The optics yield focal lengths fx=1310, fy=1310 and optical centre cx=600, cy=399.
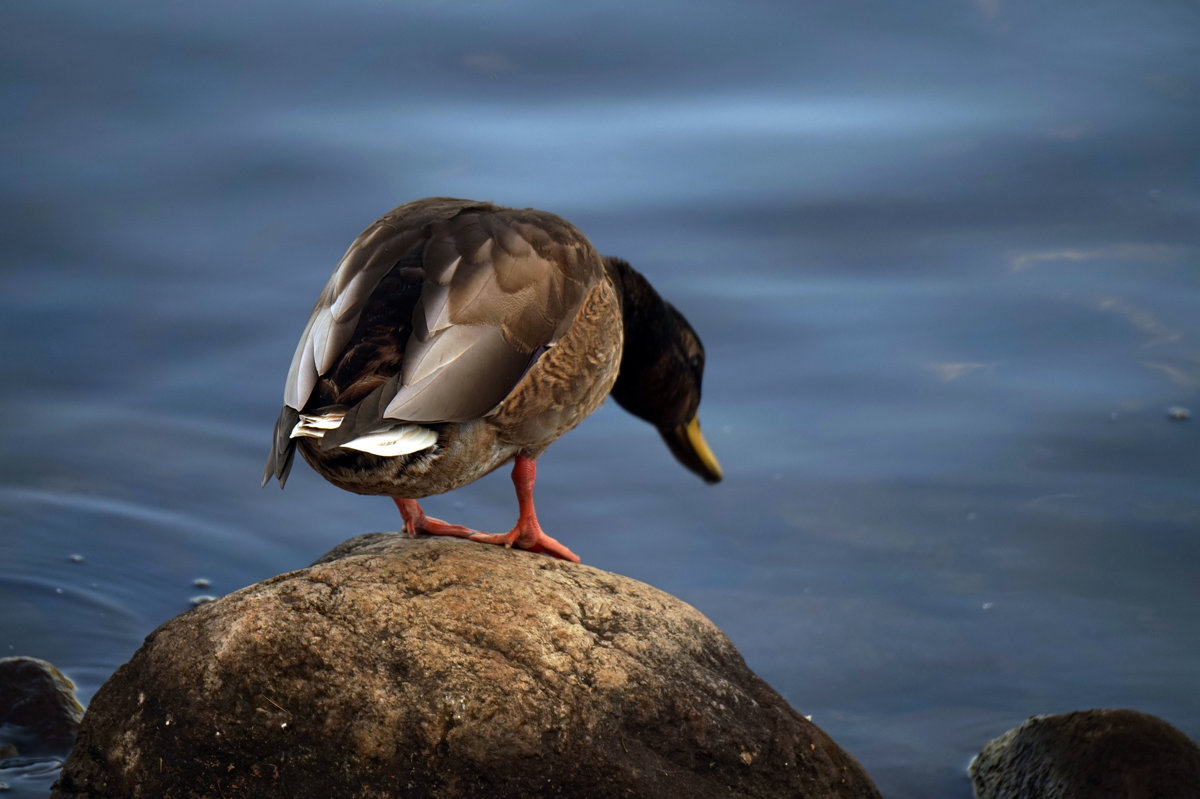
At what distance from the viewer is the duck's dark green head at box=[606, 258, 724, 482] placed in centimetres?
564

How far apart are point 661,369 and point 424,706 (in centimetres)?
278

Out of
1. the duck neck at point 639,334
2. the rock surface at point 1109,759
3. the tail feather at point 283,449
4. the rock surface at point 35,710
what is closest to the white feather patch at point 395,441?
the tail feather at point 283,449

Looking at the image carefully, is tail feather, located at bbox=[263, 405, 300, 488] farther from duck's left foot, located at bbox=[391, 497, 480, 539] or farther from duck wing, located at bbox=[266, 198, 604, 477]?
duck's left foot, located at bbox=[391, 497, 480, 539]

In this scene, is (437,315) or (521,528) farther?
(521,528)

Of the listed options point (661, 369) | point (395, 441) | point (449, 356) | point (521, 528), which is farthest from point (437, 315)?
point (661, 369)

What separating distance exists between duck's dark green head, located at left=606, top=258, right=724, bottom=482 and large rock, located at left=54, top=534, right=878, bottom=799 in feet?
6.79

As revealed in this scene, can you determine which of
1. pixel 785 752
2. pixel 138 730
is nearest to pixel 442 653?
pixel 138 730

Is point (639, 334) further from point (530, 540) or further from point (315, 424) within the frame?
point (315, 424)

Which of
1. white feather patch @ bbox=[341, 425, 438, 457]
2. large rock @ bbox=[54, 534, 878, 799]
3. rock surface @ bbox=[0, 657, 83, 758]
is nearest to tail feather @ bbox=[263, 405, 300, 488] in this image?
white feather patch @ bbox=[341, 425, 438, 457]

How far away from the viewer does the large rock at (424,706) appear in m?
3.28

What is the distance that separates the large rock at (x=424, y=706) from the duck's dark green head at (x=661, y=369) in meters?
2.07

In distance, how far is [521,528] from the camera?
4.35m

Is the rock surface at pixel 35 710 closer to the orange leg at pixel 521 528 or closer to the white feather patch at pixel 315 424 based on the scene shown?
the orange leg at pixel 521 528

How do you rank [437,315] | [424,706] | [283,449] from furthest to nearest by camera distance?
[437,315] → [283,449] → [424,706]
